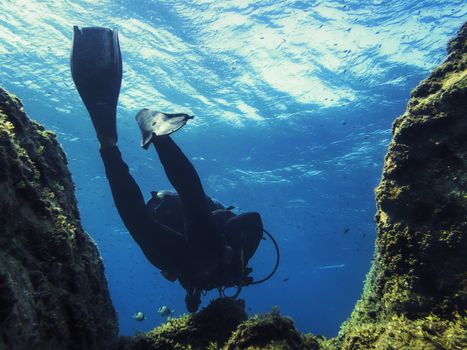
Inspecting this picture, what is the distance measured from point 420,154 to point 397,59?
16326 millimetres

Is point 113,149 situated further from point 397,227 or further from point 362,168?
point 362,168

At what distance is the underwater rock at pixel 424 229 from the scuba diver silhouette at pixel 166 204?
2.58 m

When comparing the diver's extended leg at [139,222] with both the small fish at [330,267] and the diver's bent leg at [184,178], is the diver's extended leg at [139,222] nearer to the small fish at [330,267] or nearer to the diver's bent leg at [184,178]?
the diver's bent leg at [184,178]

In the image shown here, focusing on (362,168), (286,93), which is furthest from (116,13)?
(362,168)

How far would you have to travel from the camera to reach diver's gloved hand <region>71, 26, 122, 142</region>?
501 cm

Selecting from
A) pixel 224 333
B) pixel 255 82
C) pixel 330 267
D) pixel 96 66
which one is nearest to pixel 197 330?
pixel 224 333

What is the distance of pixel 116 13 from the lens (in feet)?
53.3

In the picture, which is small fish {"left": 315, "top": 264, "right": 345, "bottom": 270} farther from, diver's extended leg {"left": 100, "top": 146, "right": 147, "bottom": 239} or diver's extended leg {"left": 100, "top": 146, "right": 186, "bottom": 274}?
diver's extended leg {"left": 100, "top": 146, "right": 147, "bottom": 239}

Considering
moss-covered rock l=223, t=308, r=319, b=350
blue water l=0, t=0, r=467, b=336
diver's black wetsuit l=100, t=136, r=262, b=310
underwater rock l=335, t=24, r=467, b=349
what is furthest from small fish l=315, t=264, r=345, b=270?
moss-covered rock l=223, t=308, r=319, b=350

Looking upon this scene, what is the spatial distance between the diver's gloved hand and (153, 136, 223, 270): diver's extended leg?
104 cm

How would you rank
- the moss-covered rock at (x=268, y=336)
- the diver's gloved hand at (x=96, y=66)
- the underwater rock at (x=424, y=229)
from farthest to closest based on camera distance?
the diver's gloved hand at (x=96, y=66)
the moss-covered rock at (x=268, y=336)
the underwater rock at (x=424, y=229)

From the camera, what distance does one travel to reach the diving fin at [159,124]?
5020 millimetres

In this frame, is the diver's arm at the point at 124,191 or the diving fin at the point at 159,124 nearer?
the diving fin at the point at 159,124

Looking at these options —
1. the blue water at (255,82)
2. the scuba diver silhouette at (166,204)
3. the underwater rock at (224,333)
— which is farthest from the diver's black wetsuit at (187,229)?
the blue water at (255,82)
